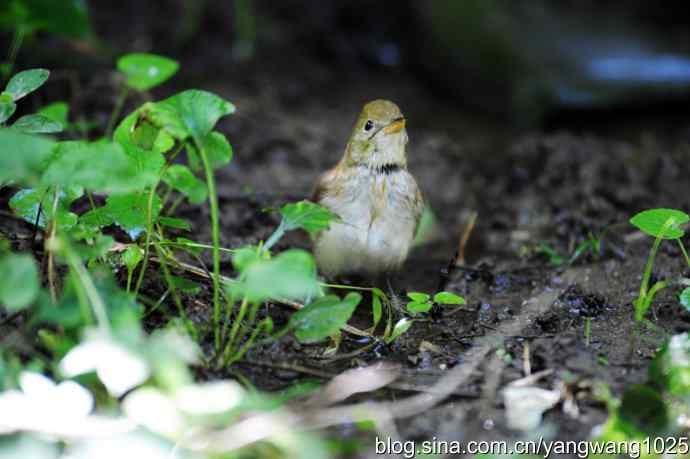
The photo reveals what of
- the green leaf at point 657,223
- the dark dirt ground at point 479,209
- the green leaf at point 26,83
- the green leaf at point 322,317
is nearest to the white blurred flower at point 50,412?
the dark dirt ground at point 479,209

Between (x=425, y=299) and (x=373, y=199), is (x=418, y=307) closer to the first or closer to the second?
(x=425, y=299)

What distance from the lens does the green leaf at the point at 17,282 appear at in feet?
7.61

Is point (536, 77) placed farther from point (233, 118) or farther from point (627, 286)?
point (627, 286)

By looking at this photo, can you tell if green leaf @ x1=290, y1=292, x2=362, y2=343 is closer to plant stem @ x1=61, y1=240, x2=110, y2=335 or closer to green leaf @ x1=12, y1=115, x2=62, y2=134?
plant stem @ x1=61, y1=240, x2=110, y2=335

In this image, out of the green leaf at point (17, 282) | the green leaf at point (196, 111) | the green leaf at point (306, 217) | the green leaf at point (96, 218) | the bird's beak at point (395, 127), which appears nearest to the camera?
the green leaf at point (17, 282)

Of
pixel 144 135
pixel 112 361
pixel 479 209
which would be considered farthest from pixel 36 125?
pixel 479 209

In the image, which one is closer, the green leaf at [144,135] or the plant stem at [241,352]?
the plant stem at [241,352]

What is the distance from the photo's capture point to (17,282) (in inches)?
93.0

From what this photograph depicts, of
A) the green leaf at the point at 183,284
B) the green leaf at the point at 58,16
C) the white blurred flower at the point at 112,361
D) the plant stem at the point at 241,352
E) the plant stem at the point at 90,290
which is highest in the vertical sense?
the green leaf at the point at 58,16

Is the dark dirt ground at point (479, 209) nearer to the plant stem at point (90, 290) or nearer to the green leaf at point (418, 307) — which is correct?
the green leaf at point (418, 307)

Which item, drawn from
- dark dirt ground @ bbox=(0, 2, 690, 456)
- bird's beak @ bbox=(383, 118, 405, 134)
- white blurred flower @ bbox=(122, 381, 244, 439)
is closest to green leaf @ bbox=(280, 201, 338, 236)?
dark dirt ground @ bbox=(0, 2, 690, 456)

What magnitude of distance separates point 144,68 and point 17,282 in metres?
2.21

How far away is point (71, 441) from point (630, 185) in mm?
4631

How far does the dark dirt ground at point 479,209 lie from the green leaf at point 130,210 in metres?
0.39
